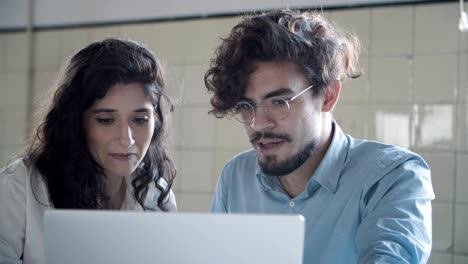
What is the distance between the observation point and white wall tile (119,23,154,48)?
8.89ft

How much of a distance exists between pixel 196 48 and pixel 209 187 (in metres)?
0.68

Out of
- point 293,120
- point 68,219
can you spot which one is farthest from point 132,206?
point 68,219

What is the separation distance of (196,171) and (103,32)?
0.87 metres

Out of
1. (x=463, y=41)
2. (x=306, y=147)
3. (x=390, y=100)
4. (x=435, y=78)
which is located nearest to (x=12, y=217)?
(x=306, y=147)

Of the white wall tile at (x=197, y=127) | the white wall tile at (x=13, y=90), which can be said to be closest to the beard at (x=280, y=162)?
the white wall tile at (x=197, y=127)

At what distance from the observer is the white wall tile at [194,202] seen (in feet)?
8.50

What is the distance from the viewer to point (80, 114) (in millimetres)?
1578

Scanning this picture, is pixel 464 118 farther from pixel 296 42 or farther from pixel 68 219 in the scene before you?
pixel 68 219

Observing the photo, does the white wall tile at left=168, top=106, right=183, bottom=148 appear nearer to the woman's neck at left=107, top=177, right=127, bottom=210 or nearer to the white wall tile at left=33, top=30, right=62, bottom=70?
the white wall tile at left=33, top=30, right=62, bottom=70

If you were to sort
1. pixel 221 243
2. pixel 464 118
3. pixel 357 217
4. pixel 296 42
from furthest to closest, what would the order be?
pixel 464 118, pixel 296 42, pixel 357 217, pixel 221 243

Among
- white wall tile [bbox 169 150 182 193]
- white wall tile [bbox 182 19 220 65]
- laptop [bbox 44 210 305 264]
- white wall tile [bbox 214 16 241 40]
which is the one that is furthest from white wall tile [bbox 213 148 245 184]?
laptop [bbox 44 210 305 264]

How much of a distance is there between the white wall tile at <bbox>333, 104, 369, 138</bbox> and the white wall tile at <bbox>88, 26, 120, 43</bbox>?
120 cm

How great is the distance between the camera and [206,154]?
2.59m

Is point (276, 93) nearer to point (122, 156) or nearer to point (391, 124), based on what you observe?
point (122, 156)
